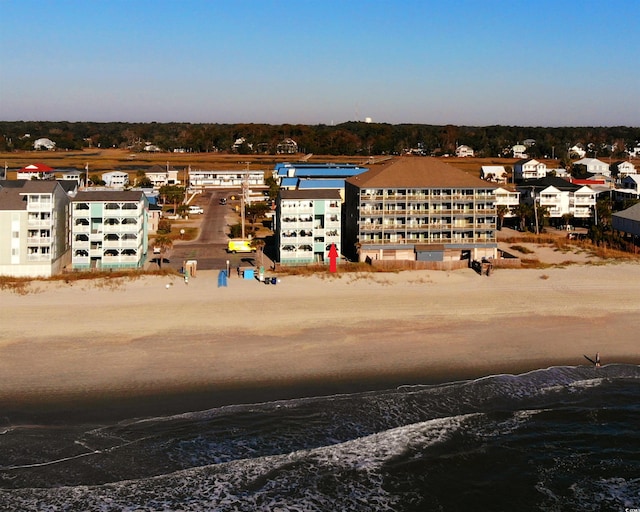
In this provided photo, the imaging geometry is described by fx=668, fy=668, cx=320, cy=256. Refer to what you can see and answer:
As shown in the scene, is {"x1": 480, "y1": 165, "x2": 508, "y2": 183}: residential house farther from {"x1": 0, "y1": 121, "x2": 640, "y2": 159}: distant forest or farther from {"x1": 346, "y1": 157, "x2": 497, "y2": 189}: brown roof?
{"x1": 346, "y1": 157, "x2": 497, "y2": 189}: brown roof

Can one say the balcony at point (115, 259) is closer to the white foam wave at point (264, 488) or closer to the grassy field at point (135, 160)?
the white foam wave at point (264, 488)

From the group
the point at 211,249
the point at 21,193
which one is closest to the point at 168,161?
the point at 211,249

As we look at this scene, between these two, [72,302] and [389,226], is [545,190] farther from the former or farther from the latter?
[72,302]

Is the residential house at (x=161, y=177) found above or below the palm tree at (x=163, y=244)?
above

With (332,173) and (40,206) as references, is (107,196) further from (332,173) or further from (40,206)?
(332,173)

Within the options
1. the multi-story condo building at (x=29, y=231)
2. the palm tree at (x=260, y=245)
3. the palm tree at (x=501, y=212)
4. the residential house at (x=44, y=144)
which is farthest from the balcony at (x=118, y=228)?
the residential house at (x=44, y=144)

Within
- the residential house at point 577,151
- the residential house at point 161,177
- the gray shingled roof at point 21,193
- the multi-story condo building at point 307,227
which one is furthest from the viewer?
the residential house at point 577,151

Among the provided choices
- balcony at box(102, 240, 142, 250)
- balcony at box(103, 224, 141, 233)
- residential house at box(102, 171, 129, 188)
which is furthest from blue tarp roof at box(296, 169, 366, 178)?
residential house at box(102, 171, 129, 188)
